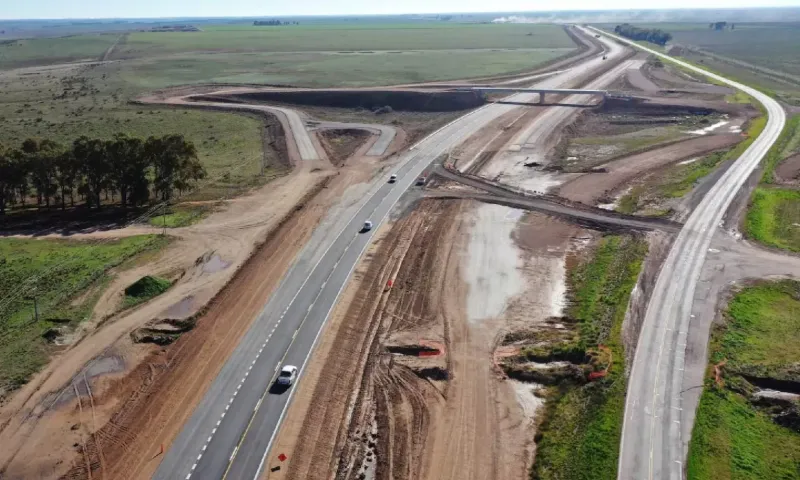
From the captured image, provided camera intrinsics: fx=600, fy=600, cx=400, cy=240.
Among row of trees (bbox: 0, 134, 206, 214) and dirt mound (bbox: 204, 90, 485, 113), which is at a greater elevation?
dirt mound (bbox: 204, 90, 485, 113)

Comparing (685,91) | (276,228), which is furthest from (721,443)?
(685,91)

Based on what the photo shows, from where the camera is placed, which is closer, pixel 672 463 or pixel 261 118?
pixel 672 463

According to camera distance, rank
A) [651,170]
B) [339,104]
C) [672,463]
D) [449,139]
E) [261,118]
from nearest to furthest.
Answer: [672,463]
[651,170]
[449,139]
[261,118]
[339,104]

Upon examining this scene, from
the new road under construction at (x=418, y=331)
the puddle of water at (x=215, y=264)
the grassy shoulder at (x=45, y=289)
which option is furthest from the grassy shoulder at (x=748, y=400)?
the grassy shoulder at (x=45, y=289)

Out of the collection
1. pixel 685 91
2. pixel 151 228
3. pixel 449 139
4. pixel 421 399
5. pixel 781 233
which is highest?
pixel 685 91

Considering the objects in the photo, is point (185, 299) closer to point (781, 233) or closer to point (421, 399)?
point (421, 399)

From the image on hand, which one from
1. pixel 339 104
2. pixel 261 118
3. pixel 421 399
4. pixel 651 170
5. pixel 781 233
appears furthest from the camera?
pixel 339 104

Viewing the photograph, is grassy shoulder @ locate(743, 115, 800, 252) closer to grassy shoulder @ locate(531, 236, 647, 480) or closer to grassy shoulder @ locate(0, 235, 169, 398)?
grassy shoulder @ locate(531, 236, 647, 480)

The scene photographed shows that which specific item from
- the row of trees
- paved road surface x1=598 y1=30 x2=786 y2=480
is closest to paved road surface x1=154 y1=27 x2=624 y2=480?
paved road surface x1=598 y1=30 x2=786 y2=480
